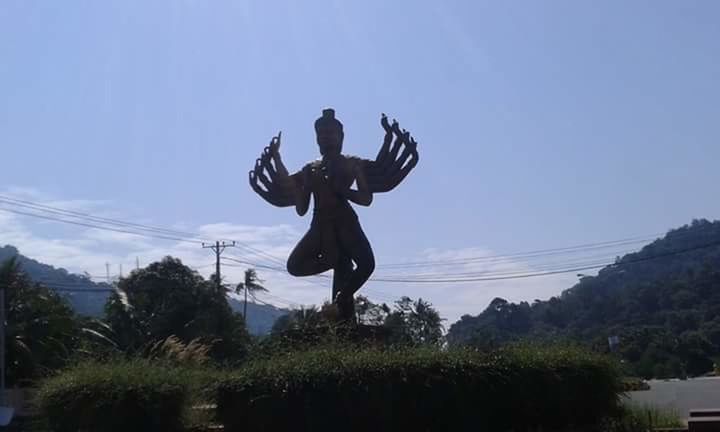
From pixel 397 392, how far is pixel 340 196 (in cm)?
560

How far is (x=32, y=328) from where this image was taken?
104 ft

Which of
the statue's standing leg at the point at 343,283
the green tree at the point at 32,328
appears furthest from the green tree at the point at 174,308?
the statue's standing leg at the point at 343,283

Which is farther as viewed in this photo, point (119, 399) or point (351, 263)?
point (351, 263)

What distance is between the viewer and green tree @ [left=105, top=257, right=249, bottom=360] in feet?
115

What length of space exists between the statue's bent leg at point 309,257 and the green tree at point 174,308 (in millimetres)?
18917

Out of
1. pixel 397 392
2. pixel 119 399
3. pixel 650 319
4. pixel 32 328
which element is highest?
pixel 650 319

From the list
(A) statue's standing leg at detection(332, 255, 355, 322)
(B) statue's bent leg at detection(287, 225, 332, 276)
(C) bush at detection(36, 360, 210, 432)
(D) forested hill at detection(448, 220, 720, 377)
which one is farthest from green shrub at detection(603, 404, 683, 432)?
(D) forested hill at detection(448, 220, 720, 377)

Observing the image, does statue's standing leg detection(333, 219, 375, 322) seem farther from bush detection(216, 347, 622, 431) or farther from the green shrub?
the green shrub

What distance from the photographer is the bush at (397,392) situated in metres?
11.5

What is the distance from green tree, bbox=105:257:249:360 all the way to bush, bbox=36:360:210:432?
860 inches

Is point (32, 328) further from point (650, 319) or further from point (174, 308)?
point (650, 319)

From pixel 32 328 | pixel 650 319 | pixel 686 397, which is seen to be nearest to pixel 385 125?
pixel 686 397

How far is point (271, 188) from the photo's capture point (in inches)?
682

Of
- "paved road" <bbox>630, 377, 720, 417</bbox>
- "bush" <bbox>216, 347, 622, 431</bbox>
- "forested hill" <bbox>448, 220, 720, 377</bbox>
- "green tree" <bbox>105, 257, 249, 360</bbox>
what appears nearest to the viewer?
"bush" <bbox>216, 347, 622, 431</bbox>
